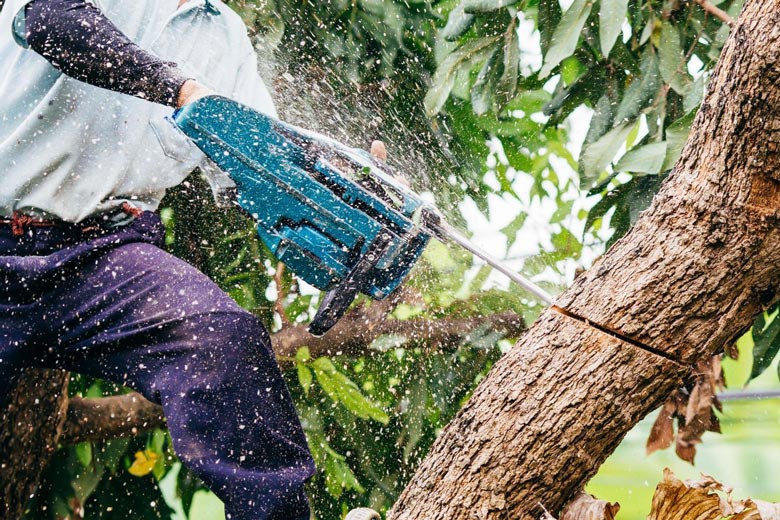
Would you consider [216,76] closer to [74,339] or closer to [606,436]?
[74,339]

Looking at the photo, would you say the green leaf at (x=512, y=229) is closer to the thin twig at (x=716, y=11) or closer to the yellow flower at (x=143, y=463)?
the thin twig at (x=716, y=11)

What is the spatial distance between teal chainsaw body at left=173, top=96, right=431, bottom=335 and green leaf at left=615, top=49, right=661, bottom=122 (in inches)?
27.8

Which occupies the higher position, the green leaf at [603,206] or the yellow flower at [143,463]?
the green leaf at [603,206]

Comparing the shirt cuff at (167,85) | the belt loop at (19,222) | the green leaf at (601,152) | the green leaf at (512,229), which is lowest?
the belt loop at (19,222)

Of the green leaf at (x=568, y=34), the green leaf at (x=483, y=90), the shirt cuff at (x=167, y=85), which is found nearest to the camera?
the shirt cuff at (x=167, y=85)

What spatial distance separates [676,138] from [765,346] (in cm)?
64

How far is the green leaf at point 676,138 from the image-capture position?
1663mm

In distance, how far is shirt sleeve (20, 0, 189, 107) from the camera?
1.41m

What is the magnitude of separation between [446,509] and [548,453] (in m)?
0.17

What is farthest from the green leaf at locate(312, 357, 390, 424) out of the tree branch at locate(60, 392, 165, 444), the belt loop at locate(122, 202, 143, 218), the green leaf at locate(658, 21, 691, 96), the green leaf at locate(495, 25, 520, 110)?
the green leaf at locate(658, 21, 691, 96)

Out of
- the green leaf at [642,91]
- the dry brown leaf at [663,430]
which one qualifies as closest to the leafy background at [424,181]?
the green leaf at [642,91]

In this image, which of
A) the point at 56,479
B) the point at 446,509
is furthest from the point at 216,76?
the point at 56,479

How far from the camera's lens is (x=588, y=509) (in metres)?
1.15

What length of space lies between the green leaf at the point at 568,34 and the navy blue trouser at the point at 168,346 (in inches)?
34.7
